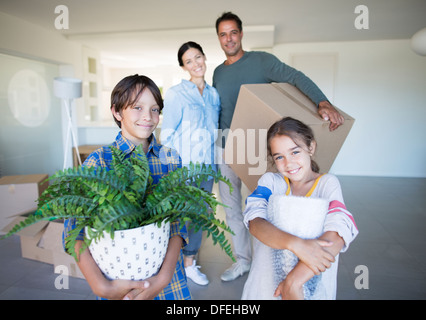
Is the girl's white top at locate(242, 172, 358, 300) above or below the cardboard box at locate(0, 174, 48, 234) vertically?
above

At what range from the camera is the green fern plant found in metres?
0.63

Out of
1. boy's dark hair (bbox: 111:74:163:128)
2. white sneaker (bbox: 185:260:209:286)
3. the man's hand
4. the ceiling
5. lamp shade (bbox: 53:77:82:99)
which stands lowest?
white sneaker (bbox: 185:260:209:286)

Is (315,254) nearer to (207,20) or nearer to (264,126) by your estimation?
(264,126)

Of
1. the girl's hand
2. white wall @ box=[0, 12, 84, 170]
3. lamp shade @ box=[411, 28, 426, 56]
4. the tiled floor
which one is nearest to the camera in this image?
the girl's hand

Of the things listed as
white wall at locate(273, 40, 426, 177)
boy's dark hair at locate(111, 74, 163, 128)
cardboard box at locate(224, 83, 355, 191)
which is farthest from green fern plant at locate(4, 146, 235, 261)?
white wall at locate(273, 40, 426, 177)

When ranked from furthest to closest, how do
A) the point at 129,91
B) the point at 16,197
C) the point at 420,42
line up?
1. the point at 420,42
2. the point at 16,197
3. the point at 129,91

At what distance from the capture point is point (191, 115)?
5.64ft

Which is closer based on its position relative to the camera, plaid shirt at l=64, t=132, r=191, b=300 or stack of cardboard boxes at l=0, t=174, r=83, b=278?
plaid shirt at l=64, t=132, r=191, b=300

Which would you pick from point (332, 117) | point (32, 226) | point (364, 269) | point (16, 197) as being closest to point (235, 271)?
point (364, 269)

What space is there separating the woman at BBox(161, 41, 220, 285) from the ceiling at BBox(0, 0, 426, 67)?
2.01 m

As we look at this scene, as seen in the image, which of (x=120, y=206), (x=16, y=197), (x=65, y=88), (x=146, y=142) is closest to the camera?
(x=120, y=206)

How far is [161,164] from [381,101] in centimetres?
565

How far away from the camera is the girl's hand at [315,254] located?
30.3 inches

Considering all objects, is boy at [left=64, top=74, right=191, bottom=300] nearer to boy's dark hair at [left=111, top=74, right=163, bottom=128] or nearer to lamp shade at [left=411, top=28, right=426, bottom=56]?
boy's dark hair at [left=111, top=74, right=163, bottom=128]
